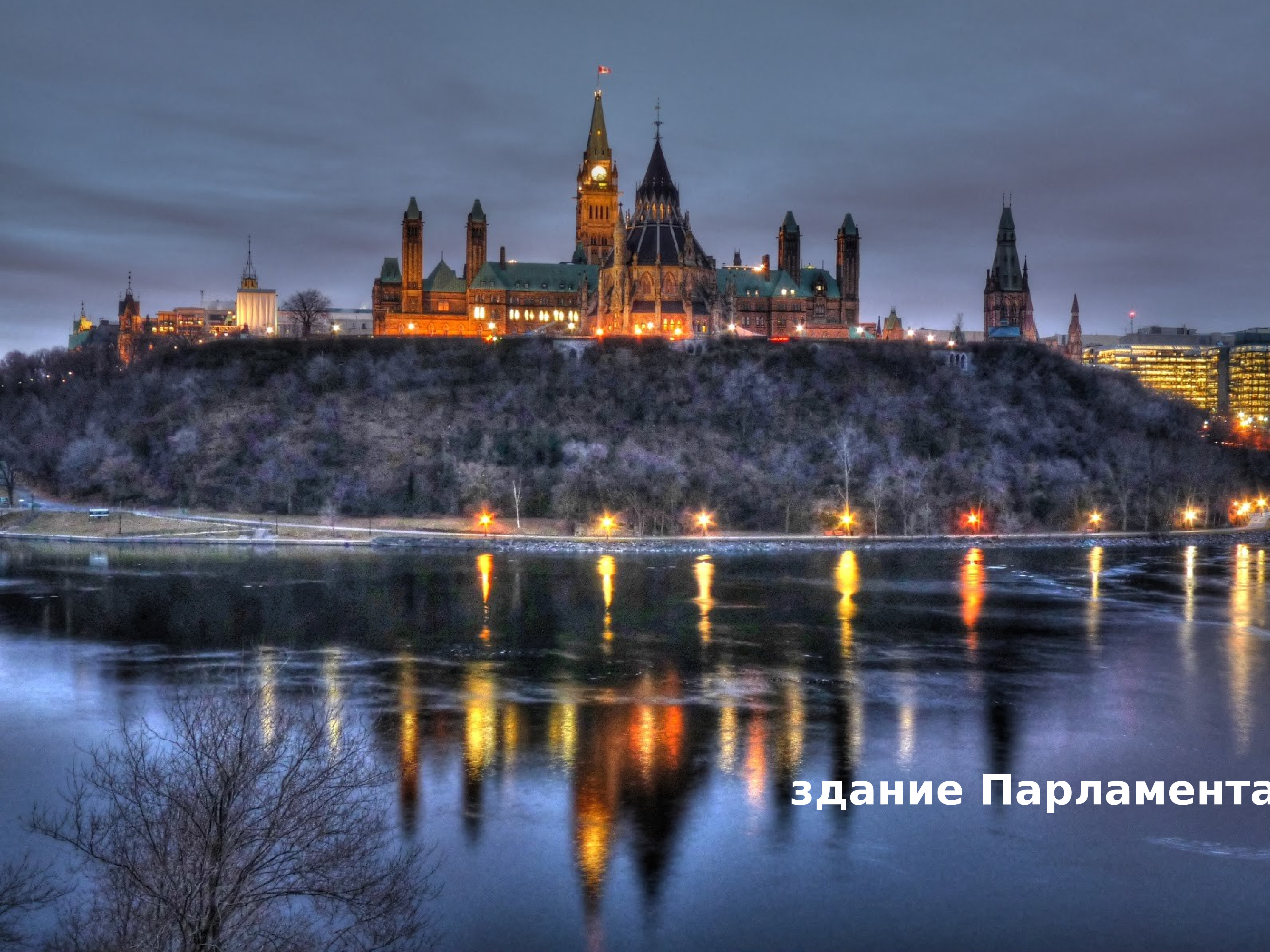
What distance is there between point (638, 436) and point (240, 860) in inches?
2568

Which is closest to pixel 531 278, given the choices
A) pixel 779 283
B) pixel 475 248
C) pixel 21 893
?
pixel 475 248

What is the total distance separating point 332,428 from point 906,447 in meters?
39.3

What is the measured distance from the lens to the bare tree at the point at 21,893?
652 inches

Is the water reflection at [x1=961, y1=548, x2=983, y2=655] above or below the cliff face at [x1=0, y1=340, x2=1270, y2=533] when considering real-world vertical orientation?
below

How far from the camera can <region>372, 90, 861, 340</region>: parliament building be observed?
10094 cm

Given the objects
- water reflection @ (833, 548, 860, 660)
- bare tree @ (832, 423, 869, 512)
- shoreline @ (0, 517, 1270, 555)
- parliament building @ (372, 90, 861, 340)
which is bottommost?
water reflection @ (833, 548, 860, 660)

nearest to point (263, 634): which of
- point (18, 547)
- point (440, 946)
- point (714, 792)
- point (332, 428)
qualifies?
point (714, 792)

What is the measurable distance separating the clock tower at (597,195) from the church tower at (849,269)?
23.7m

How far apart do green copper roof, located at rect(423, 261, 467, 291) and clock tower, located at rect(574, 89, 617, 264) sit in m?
15.1

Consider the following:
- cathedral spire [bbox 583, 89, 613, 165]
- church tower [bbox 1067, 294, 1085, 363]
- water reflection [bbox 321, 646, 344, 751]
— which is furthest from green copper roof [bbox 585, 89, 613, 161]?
water reflection [bbox 321, 646, 344, 751]

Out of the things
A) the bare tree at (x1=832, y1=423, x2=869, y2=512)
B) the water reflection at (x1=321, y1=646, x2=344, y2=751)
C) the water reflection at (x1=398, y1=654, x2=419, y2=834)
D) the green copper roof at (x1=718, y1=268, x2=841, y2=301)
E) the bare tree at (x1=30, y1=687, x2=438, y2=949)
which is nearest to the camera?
the bare tree at (x1=30, y1=687, x2=438, y2=949)

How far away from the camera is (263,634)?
4147cm

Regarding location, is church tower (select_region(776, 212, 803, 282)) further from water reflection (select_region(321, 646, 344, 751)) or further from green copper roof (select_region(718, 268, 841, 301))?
water reflection (select_region(321, 646, 344, 751))

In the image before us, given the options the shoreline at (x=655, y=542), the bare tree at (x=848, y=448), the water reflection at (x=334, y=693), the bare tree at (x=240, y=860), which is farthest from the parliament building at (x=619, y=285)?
the bare tree at (x=240, y=860)
